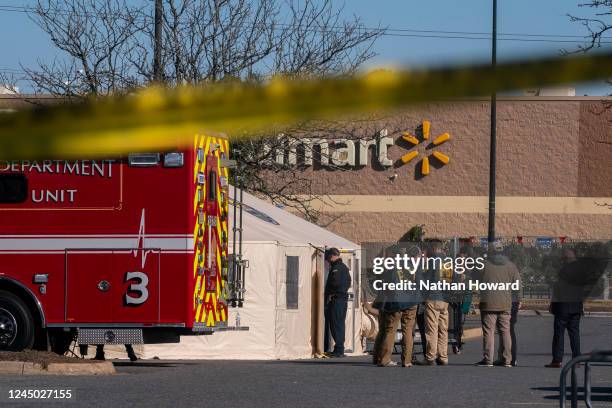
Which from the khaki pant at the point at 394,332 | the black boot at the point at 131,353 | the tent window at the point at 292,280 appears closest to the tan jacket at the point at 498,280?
the khaki pant at the point at 394,332

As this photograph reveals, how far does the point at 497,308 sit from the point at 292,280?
3193mm

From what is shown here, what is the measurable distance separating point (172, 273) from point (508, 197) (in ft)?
110

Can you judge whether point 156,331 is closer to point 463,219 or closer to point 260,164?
point 260,164

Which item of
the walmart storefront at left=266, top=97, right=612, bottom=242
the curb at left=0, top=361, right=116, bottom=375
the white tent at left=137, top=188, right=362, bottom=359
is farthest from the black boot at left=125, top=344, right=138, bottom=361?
the walmart storefront at left=266, top=97, right=612, bottom=242

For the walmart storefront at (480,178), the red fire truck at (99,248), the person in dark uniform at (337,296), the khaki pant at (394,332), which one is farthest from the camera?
the walmart storefront at (480,178)

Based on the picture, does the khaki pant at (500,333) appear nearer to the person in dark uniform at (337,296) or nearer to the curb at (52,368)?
the person in dark uniform at (337,296)

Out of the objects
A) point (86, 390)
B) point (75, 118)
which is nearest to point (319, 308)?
point (86, 390)

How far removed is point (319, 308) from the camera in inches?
755

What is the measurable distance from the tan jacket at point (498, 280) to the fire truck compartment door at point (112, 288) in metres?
4.83

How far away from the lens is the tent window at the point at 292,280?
18.0 metres

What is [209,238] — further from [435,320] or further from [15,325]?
[435,320]

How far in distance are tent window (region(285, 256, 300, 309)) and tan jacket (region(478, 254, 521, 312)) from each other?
2927 mm

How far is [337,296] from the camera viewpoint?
734 inches

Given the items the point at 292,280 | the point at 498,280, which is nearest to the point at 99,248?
the point at 292,280
